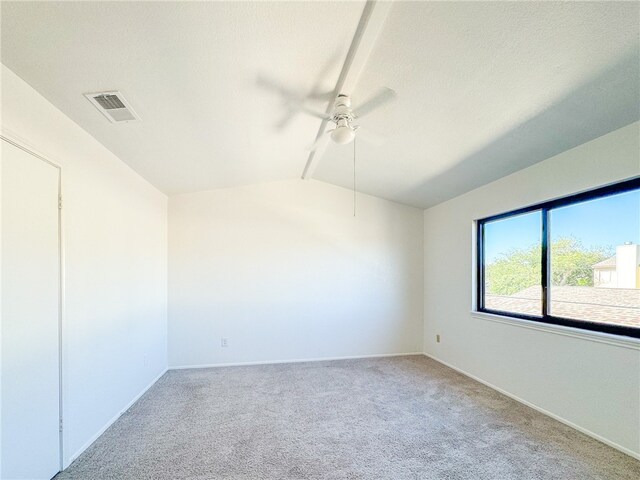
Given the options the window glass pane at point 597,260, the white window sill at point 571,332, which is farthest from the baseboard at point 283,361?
the window glass pane at point 597,260

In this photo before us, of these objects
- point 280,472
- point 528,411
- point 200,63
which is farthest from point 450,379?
point 200,63

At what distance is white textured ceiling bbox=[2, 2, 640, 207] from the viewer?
141 cm

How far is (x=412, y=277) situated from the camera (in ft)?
15.2

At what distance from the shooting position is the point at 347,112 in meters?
2.06

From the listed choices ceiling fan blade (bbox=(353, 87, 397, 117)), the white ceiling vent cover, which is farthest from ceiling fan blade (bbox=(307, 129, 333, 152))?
the white ceiling vent cover

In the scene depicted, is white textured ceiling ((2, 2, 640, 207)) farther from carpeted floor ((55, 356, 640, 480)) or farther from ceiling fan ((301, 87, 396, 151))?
carpeted floor ((55, 356, 640, 480))

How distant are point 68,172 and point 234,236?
2.21m

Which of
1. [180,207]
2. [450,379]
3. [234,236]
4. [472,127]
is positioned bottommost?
[450,379]

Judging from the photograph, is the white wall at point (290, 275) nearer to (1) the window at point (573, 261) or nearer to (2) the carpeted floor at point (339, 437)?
(2) the carpeted floor at point (339, 437)

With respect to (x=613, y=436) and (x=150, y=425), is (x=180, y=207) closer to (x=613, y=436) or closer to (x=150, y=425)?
(x=150, y=425)

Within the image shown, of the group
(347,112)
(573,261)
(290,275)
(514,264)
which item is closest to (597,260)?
(573,261)

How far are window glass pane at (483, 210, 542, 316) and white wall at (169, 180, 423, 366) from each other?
1208mm

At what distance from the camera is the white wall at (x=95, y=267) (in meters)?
1.88

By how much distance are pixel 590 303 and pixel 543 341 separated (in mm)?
513
